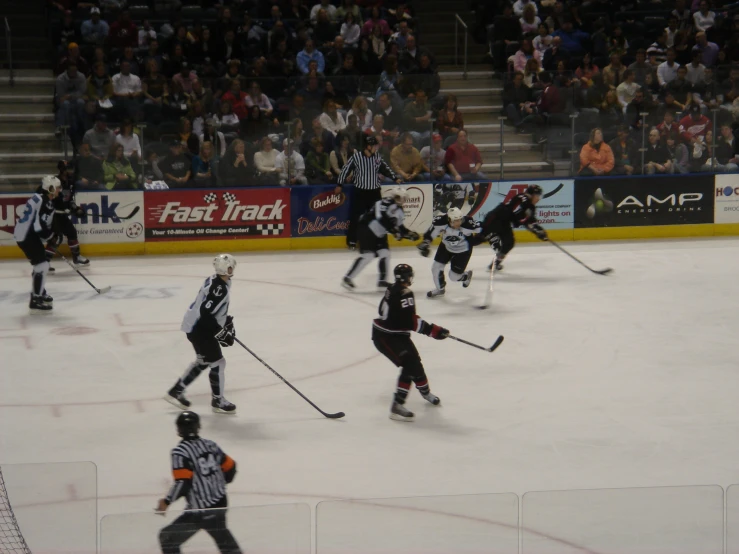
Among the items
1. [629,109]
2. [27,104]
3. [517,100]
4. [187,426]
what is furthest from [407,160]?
[187,426]

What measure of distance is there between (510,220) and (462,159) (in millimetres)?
2697

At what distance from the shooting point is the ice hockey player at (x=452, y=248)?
1219 centimetres

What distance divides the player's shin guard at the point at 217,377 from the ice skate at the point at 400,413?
4.13 ft

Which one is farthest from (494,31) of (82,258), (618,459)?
(618,459)

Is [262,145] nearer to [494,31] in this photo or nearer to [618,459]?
[494,31]

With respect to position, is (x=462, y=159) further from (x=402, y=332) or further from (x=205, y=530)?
(x=205, y=530)

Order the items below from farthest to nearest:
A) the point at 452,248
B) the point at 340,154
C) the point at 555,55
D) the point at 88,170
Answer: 1. the point at 555,55
2. the point at 340,154
3. the point at 88,170
4. the point at 452,248

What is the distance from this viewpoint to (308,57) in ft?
54.9

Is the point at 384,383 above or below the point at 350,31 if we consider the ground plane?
below

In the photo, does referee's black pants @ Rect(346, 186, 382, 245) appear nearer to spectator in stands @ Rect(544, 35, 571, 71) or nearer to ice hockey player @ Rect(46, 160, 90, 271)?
ice hockey player @ Rect(46, 160, 90, 271)

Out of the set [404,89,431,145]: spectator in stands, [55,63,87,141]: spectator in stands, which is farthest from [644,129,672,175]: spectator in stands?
[55,63,87,141]: spectator in stands

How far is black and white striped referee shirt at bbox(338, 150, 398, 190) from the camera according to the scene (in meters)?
14.4

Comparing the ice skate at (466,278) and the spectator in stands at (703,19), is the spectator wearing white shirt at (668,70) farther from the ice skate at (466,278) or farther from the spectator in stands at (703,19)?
the ice skate at (466,278)

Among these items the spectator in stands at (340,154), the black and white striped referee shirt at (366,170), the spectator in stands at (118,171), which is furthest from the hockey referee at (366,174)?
the spectator in stands at (118,171)
